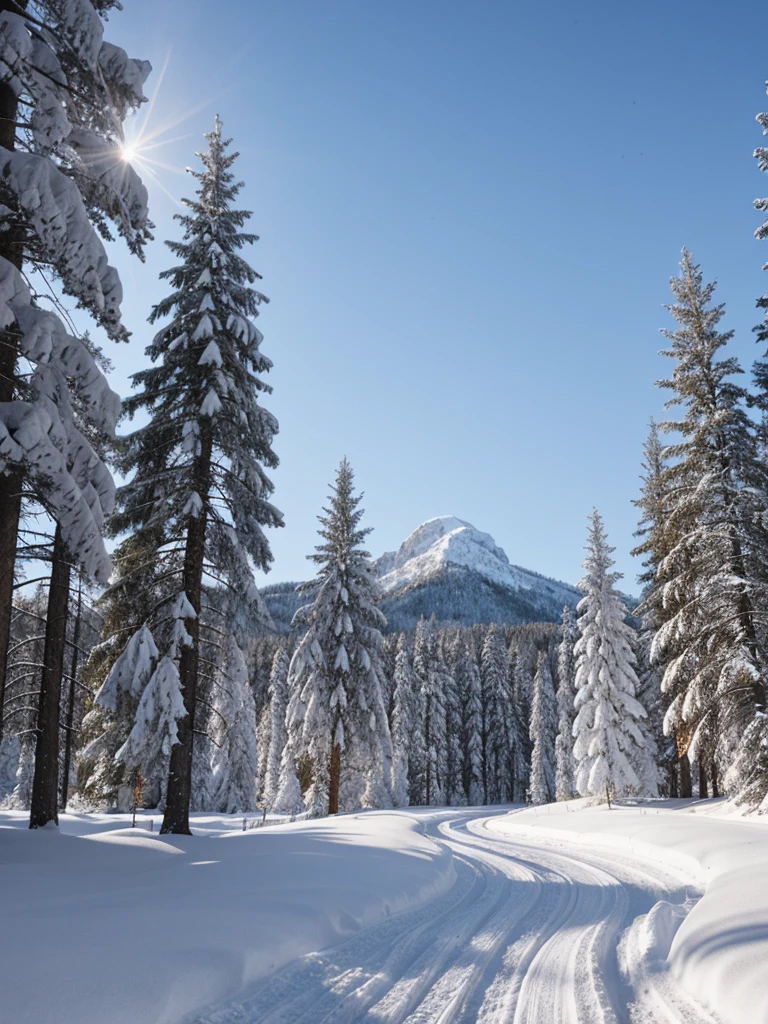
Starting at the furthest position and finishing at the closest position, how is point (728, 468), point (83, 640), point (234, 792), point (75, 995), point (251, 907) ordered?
point (234, 792), point (83, 640), point (728, 468), point (251, 907), point (75, 995)

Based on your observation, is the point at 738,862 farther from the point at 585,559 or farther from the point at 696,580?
the point at 585,559

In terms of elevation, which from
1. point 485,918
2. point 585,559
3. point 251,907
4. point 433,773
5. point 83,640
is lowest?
point 433,773

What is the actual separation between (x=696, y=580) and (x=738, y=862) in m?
10.6

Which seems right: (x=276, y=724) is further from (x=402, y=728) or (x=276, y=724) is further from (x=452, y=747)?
(x=452, y=747)

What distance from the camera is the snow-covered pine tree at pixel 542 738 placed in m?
56.7

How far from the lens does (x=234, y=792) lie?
41.8 metres

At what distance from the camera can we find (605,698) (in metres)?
31.4

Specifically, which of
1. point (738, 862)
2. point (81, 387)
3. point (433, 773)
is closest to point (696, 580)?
point (738, 862)

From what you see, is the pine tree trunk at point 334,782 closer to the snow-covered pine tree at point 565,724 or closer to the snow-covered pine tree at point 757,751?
the snow-covered pine tree at point 757,751

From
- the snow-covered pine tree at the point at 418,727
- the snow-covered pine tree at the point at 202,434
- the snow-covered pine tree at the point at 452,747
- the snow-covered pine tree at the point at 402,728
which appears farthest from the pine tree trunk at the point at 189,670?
the snow-covered pine tree at the point at 452,747

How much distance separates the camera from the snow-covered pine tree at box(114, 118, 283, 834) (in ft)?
45.3

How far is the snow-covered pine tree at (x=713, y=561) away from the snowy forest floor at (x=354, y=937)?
735 centimetres

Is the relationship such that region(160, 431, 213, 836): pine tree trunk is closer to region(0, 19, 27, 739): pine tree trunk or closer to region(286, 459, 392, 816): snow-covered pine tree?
region(0, 19, 27, 739): pine tree trunk

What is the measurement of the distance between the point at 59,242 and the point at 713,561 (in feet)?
61.2
